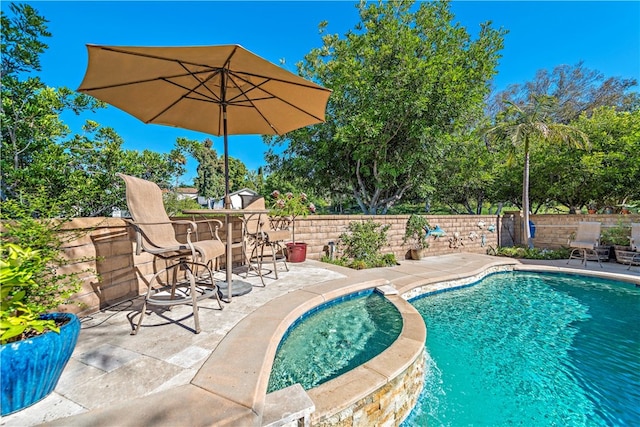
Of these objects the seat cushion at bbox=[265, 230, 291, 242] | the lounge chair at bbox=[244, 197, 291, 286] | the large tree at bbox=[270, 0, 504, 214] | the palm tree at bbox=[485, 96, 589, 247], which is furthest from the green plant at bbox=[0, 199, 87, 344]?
the palm tree at bbox=[485, 96, 589, 247]

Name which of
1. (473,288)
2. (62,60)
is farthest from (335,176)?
(62,60)

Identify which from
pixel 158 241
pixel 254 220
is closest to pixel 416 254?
pixel 254 220

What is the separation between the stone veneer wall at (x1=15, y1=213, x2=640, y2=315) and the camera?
94.8 inches

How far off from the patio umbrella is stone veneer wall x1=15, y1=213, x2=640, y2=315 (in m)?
1.07

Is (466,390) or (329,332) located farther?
(329,332)

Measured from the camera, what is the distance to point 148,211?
2334 mm

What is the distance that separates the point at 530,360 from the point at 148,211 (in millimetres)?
4045

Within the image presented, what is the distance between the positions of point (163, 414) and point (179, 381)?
29 cm

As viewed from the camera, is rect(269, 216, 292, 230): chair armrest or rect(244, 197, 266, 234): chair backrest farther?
rect(269, 216, 292, 230): chair armrest

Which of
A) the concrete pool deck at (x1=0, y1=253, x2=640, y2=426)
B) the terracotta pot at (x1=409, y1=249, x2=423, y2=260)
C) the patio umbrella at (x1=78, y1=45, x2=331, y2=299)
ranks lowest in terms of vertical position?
the terracotta pot at (x1=409, y1=249, x2=423, y2=260)

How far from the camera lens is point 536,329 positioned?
352cm

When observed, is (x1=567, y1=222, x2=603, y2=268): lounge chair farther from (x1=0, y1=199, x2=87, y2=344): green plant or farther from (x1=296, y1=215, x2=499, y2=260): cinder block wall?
(x1=0, y1=199, x2=87, y2=344): green plant

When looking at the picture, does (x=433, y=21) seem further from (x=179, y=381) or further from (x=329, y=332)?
(x=179, y=381)

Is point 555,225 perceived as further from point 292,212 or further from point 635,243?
point 292,212
